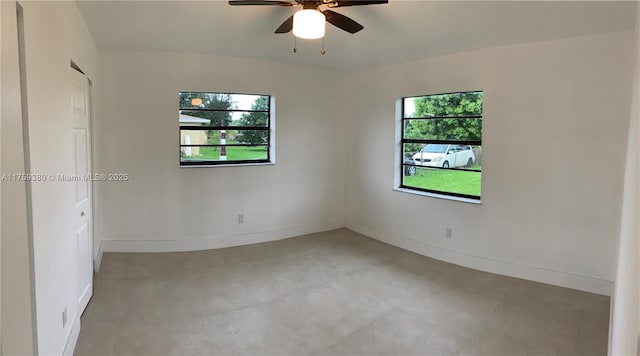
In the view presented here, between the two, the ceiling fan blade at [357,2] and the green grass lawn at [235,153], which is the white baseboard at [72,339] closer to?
the green grass lawn at [235,153]

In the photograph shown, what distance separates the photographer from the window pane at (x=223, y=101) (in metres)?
4.83

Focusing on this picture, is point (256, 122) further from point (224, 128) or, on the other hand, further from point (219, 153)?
point (219, 153)

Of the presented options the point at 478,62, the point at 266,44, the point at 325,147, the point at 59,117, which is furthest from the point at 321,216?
the point at 59,117

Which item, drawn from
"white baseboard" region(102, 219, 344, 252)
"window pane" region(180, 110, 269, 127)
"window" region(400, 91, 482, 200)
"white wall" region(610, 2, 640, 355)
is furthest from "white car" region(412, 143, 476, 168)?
"white wall" region(610, 2, 640, 355)

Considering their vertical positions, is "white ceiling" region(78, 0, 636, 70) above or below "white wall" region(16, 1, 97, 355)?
above

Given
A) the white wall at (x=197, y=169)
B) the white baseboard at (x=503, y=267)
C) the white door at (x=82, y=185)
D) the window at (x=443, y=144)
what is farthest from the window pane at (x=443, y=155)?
the white door at (x=82, y=185)

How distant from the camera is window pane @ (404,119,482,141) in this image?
4.34m

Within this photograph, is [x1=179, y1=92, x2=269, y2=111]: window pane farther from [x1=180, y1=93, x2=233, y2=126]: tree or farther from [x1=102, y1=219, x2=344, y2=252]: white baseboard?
[x1=102, y1=219, x2=344, y2=252]: white baseboard

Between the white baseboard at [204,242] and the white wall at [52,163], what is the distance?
1989 mm

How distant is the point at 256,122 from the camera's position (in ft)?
17.3

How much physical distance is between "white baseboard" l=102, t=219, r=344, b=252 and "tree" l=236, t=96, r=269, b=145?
1.33 meters

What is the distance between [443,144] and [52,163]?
3993mm

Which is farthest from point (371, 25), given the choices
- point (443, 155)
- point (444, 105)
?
point (443, 155)

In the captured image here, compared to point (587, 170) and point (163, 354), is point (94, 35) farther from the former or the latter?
point (587, 170)
